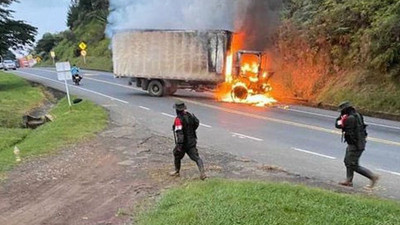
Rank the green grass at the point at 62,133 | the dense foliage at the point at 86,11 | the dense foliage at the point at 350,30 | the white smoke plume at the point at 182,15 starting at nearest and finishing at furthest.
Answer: the green grass at the point at 62,133 → the dense foliage at the point at 350,30 → the white smoke plume at the point at 182,15 → the dense foliage at the point at 86,11

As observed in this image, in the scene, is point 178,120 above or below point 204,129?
above

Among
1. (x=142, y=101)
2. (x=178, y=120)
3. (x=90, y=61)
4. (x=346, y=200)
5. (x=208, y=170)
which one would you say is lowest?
(x=90, y=61)

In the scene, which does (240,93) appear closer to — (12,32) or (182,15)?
(182,15)

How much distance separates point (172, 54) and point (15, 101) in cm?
982

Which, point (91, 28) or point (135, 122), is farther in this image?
point (91, 28)

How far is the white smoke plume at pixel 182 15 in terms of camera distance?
2778cm

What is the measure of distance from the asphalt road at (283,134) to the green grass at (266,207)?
5.97 ft

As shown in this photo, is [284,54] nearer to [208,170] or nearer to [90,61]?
[208,170]

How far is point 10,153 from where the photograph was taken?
47.3 ft

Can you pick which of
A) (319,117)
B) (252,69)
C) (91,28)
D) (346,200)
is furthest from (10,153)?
(91,28)

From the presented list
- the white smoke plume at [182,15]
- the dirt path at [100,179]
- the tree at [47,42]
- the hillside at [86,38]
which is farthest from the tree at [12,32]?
the tree at [47,42]

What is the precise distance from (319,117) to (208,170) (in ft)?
33.0

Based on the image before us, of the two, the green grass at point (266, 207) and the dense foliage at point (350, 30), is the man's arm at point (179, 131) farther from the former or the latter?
the dense foliage at point (350, 30)

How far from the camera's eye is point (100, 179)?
10742 millimetres
